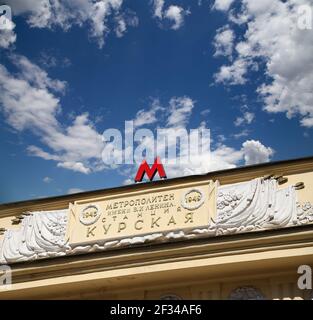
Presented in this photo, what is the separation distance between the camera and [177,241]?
1198 cm

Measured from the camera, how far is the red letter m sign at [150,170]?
43.9 feet

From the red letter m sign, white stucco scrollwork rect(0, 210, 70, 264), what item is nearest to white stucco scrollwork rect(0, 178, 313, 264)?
white stucco scrollwork rect(0, 210, 70, 264)

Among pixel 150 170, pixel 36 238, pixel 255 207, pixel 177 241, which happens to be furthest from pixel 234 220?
pixel 36 238

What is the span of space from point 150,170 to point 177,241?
2.20m

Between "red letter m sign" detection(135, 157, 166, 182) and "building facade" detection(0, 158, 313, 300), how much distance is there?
38 centimetres

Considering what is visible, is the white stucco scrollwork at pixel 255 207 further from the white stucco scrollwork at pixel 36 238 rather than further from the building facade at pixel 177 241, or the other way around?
the white stucco scrollwork at pixel 36 238

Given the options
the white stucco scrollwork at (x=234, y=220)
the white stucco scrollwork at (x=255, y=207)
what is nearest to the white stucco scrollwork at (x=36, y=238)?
the white stucco scrollwork at (x=234, y=220)

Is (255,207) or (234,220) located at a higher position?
(255,207)

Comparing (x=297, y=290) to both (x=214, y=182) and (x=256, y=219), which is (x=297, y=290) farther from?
(x=214, y=182)

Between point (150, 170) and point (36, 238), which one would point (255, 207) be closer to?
point (150, 170)

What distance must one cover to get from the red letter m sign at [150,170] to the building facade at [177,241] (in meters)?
0.38

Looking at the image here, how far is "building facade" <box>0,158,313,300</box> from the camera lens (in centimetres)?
1142
